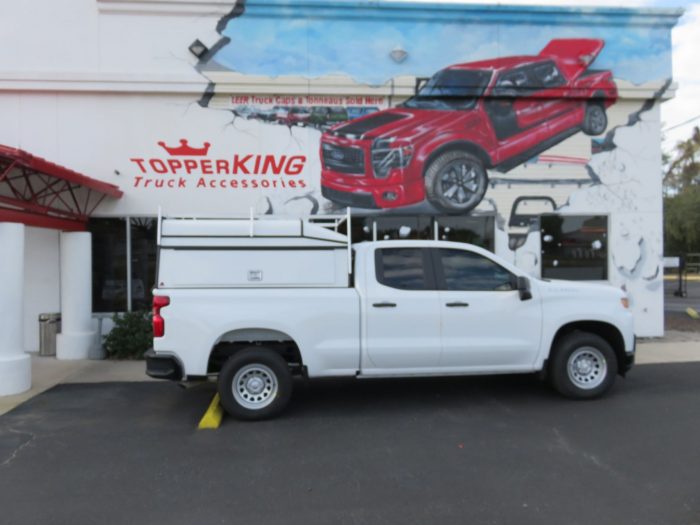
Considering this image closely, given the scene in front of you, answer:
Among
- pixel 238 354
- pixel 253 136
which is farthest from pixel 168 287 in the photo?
pixel 253 136

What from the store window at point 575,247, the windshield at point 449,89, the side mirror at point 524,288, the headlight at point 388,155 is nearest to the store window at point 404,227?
the headlight at point 388,155

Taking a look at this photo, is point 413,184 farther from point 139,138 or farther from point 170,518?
point 170,518

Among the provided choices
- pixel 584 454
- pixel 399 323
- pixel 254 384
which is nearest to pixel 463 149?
pixel 399 323

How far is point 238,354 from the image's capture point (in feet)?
18.4

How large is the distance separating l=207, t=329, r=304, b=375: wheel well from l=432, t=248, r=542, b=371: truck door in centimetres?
166

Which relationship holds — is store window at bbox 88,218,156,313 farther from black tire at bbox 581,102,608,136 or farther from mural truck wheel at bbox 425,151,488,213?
black tire at bbox 581,102,608,136

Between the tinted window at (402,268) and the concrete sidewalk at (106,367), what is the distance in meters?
4.07

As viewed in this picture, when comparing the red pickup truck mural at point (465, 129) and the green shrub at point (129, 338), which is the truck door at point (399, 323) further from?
the green shrub at point (129, 338)

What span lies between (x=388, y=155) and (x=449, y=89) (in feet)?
5.90

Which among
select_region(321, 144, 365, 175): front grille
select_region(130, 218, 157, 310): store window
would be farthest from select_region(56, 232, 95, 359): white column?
select_region(321, 144, 365, 175): front grille

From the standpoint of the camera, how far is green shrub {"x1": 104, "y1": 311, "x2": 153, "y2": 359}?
9.03 meters

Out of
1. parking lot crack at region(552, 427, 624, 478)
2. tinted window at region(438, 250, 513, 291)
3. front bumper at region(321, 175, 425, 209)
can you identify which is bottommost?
parking lot crack at region(552, 427, 624, 478)

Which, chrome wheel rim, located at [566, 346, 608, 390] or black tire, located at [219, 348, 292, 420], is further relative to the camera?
chrome wheel rim, located at [566, 346, 608, 390]

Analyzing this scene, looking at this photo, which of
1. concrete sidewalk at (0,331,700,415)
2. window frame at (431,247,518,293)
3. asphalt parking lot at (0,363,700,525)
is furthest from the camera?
concrete sidewalk at (0,331,700,415)
